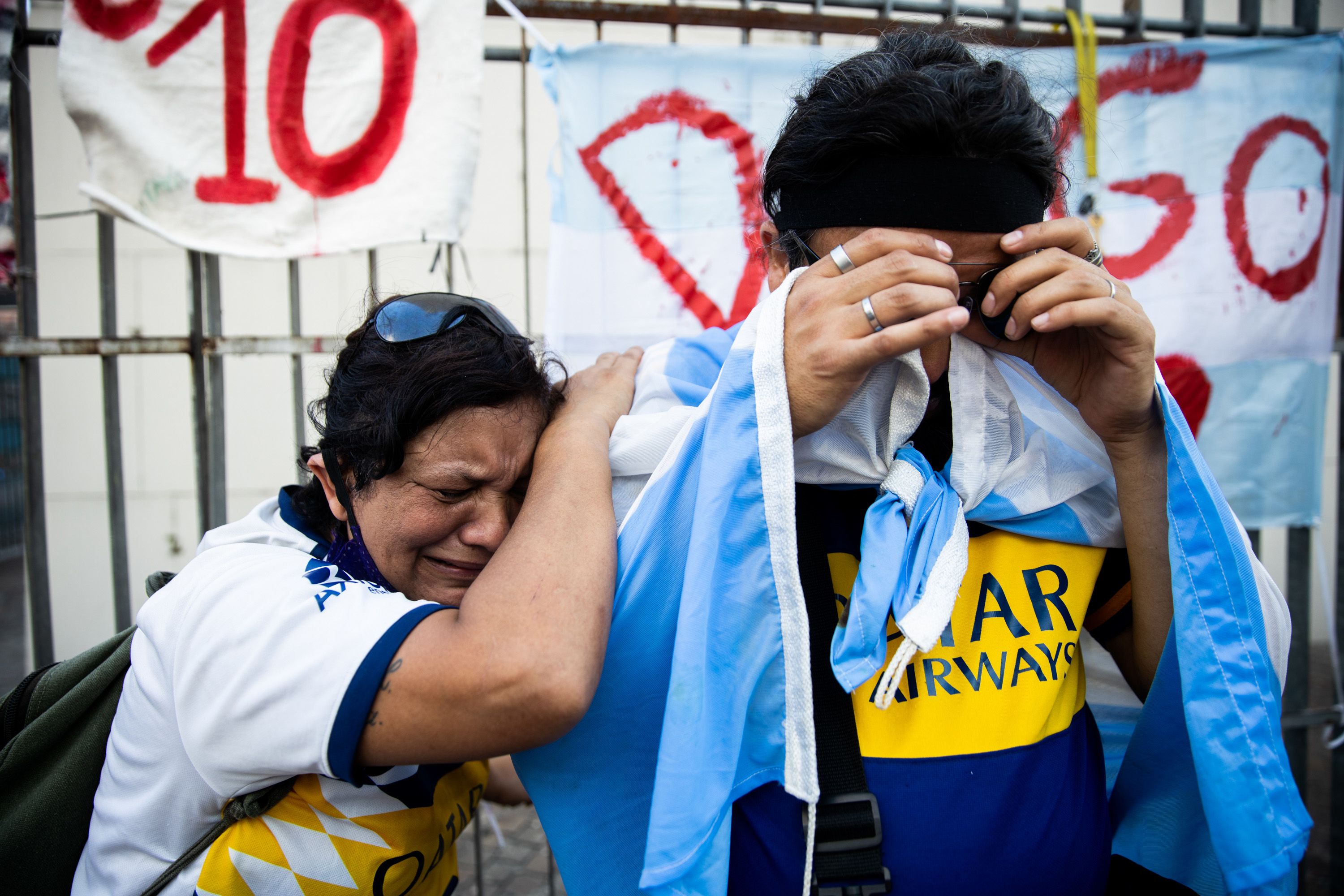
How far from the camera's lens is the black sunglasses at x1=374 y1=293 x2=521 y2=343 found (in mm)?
1366

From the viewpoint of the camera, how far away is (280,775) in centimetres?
111

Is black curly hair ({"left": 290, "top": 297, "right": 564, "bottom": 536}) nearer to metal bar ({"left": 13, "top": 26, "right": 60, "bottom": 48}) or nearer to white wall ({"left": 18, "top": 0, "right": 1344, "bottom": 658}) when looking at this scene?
metal bar ({"left": 13, "top": 26, "right": 60, "bottom": 48})

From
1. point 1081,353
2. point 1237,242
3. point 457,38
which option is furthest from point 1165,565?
point 457,38

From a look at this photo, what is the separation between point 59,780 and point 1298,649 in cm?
363

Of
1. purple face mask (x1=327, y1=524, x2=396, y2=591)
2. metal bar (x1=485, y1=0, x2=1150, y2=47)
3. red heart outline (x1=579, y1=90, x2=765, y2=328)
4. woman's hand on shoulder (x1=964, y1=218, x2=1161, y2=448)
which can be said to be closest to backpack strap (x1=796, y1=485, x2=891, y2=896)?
woman's hand on shoulder (x1=964, y1=218, x2=1161, y2=448)

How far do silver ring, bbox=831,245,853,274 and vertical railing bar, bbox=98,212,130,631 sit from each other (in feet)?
7.12

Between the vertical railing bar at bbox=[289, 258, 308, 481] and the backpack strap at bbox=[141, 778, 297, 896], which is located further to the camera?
the vertical railing bar at bbox=[289, 258, 308, 481]

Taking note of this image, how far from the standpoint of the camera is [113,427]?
2.31 m

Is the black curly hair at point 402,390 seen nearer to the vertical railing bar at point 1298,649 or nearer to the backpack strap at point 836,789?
the backpack strap at point 836,789

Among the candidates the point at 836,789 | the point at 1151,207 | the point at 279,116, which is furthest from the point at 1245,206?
the point at 279,116

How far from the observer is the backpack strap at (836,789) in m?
1.02

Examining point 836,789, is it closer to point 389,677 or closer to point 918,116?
point 389,677

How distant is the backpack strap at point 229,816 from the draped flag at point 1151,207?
1563mm

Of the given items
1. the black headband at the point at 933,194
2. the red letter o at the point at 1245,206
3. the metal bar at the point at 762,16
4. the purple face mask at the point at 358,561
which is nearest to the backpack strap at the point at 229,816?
the purple face mask at the point at 358,561
